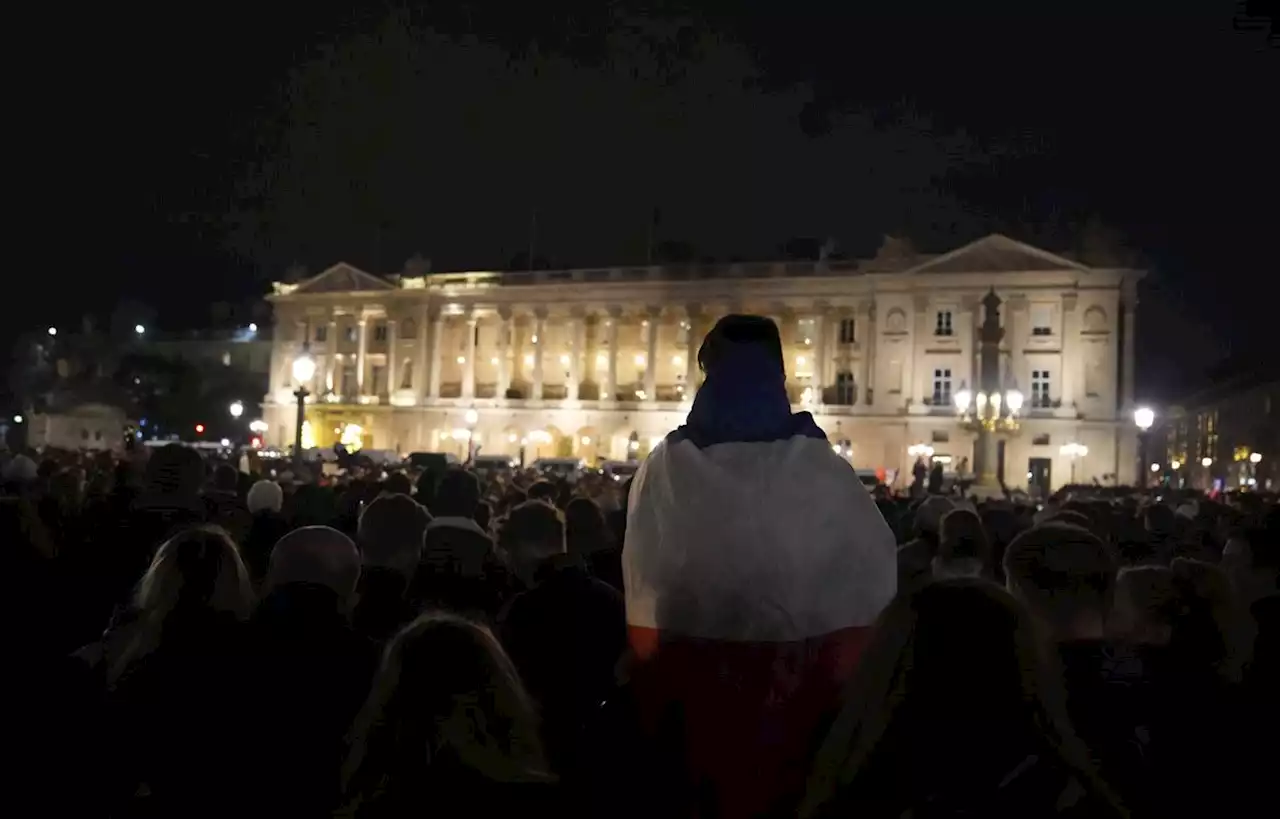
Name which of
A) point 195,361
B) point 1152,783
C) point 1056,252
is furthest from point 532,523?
point 195,361

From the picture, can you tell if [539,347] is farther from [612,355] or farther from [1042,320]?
[1042,320]

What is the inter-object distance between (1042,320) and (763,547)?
72.4 meters

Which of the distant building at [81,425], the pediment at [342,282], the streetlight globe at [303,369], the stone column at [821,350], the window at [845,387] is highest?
the pediment at [342,282]

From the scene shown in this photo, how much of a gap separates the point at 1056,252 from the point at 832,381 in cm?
1594

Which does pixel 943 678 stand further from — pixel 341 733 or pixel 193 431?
pixel 193 431

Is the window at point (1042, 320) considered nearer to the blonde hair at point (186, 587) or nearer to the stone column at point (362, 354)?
the stone column at point (362, 354)

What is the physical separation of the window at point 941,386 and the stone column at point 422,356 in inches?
1481

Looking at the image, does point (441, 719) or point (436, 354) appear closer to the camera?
point (441, 719)

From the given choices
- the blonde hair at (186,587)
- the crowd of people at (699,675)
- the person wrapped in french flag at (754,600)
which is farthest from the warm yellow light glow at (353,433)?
the person wrapped in french flag at (754,600)

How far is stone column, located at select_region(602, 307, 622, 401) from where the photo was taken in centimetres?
8406

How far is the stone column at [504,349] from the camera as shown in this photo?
285 ft

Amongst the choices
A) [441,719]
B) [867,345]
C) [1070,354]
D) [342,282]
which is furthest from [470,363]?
[441,719]

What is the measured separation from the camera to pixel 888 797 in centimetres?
293

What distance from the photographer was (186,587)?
4.31m
